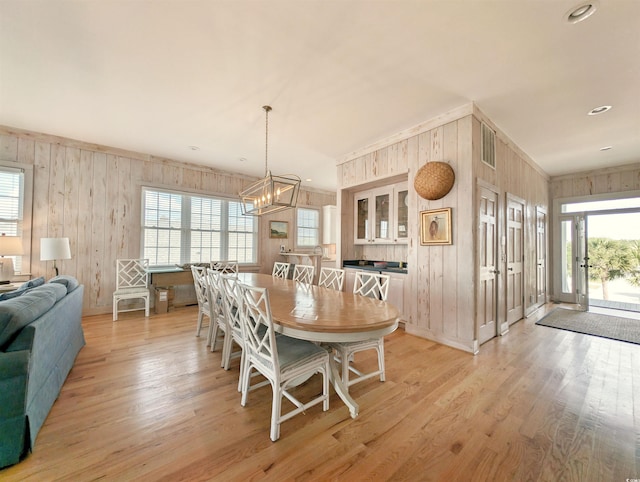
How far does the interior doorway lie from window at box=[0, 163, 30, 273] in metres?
9.75

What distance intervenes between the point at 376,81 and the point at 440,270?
2318mm

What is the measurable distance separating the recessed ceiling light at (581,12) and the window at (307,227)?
225 inches

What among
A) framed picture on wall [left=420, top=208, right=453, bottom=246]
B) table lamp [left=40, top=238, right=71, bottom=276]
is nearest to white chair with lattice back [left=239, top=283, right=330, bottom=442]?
framed picture on wall [left=420, top=208, right=453, bottom=246]

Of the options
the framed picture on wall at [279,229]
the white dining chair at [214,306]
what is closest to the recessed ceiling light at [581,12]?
the white dining chair at [214,306]

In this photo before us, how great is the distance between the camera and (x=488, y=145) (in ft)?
11.0

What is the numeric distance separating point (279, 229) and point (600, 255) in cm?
708

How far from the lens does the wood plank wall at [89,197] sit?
3.93 metres

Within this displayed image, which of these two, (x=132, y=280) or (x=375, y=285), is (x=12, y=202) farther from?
(x=375, y=285)

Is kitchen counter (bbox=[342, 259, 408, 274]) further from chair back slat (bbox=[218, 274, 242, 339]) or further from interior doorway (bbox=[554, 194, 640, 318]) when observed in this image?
interior doorway (bbox=[554, 194, 640, 318])

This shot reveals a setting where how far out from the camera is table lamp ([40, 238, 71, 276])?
3.43m

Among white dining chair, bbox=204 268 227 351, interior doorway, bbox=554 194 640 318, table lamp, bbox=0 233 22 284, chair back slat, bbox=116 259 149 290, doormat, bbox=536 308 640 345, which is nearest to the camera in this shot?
white dining chair, bbox=204 268 227 351

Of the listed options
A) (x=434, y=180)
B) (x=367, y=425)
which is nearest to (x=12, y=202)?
(x=367, y=425)

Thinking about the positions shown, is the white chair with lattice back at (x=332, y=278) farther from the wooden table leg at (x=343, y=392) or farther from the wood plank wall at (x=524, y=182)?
the wood plank wall at (x=524, y=182)

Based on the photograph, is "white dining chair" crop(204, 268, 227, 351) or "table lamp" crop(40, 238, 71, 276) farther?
"table lamp" crop(40, 238, 71, 276)
